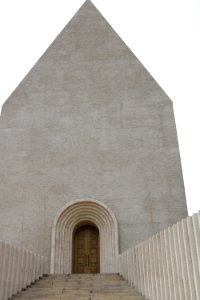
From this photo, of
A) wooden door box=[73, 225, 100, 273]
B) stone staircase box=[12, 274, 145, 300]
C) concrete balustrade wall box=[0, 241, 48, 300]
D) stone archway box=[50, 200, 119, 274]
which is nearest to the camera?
concrete balustrade wall box=[0, 241, 48, 300]

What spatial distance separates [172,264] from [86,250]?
20.8ft

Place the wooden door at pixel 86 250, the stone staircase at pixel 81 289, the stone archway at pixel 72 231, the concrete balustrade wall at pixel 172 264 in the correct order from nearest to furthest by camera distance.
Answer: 1. the concrete balustrade wall at pixel 172 264
2. the stone staircase at pixel 81 289
3. the stone archway at pixel 72 231
4. the wooden door at pixel 86 250

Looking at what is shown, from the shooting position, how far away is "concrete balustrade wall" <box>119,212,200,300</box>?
419cm

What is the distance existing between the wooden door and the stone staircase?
2.62 metres

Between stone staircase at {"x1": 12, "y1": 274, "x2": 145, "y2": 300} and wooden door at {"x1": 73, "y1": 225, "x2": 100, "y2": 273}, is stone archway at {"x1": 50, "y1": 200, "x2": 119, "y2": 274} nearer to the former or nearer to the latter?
wooden door at {"x1": 73, "y1": 225, "x2": 100, "y2": 273}

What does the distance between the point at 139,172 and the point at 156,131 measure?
1639 mm

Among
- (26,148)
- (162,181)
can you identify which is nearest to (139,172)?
(162,181)

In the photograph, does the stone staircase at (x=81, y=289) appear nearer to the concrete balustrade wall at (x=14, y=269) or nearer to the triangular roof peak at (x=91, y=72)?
the concrete balustrade wall at (x=14, y=269)

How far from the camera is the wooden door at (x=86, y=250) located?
414 inches

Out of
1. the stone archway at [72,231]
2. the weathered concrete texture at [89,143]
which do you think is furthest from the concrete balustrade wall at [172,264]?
the weathered concrete texture at [89,143]

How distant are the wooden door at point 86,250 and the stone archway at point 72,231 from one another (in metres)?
0.49

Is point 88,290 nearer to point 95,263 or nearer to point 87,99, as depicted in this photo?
point 95,263

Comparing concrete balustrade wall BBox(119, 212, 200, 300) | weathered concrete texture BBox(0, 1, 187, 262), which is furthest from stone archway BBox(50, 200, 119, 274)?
concrete balustrade wall BBox(119, 212, 200, 300)

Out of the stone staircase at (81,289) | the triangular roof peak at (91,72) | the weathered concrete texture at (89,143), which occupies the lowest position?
the stone staircase at (81,289)
